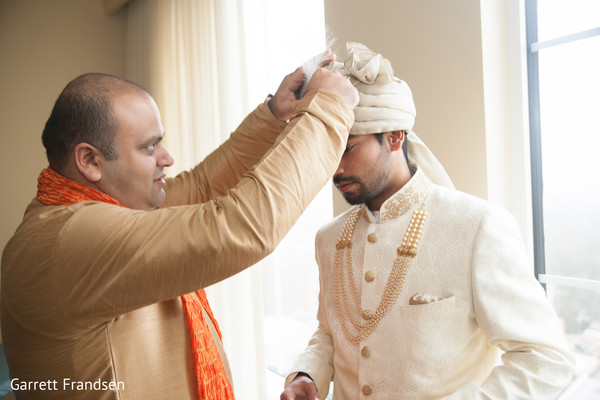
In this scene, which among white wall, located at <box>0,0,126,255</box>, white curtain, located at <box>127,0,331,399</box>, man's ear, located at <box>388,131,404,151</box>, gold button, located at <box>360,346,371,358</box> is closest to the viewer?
gold button, located at <box>360,346,371,358</box>

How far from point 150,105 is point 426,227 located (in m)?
0.80

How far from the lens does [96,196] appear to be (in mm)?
1123

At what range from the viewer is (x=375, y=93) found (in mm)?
1244

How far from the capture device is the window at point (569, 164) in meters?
1.46

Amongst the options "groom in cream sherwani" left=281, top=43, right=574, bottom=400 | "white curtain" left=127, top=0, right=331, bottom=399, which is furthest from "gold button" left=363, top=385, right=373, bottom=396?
"white curtain" left=127, top=0, right=331, bottom=399

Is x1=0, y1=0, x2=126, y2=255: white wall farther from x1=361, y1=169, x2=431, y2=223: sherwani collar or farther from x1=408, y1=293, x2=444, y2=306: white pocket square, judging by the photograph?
x1=408, y1=293, x2=444, y2=306: white pocket square

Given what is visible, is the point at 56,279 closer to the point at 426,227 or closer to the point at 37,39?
the point at 426,227

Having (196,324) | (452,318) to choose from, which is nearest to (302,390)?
(196,324)

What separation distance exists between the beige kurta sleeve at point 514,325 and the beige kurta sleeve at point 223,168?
75cm

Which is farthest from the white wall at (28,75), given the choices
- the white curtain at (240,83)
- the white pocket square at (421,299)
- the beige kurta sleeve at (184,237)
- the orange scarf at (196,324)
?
the white pocket square at (421,299)

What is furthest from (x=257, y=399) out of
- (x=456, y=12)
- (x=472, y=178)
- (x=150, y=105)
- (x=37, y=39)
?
(x=37, y=39)

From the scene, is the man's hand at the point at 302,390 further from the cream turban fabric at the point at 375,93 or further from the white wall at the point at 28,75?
the white wall at the point at 28,75

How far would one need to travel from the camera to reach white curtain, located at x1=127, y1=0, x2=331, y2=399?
2.73 m

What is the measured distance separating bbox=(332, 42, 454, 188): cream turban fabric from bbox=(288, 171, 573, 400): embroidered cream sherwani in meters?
0.19
